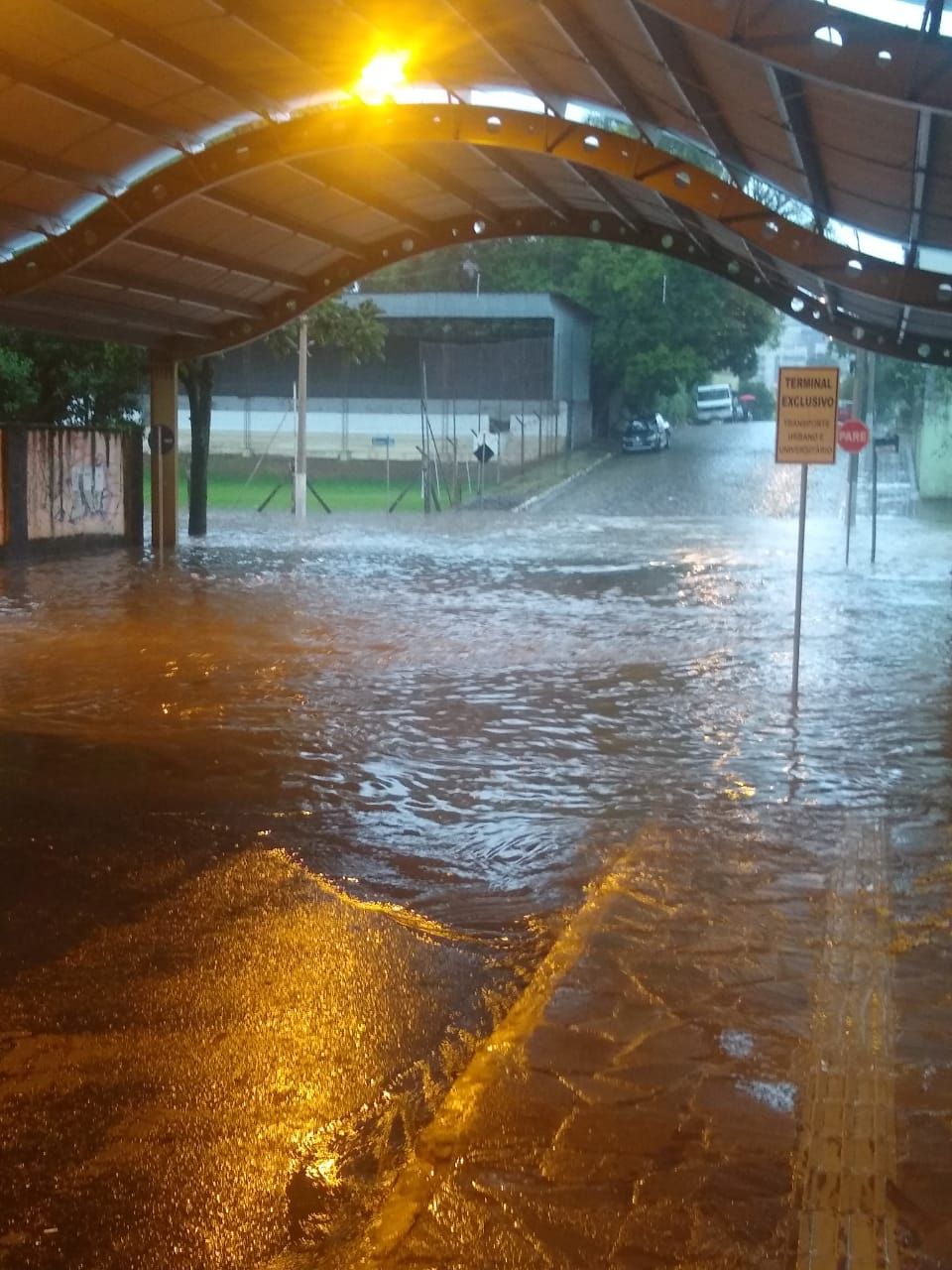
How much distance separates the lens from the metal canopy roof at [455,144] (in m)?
13.6

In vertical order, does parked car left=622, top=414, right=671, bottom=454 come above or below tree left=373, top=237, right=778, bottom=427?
below

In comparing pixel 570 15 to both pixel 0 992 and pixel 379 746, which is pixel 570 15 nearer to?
pixel 379 746

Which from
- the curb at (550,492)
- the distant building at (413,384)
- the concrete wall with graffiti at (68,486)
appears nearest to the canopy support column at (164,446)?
the concrete wall with graffiti at (68,486)

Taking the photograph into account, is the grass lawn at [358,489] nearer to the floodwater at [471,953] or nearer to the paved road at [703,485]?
the paved road at [703,485]

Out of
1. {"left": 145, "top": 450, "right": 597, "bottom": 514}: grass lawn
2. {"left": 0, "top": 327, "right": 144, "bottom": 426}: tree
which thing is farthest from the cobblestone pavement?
{"left": 145, "top": 450, "right": 597, "bottom": 514}: grass lawn

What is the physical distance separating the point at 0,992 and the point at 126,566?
63.6ft

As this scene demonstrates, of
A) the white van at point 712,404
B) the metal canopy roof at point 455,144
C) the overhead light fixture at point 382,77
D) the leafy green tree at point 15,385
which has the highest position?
the overhead light fixture at point 382,77

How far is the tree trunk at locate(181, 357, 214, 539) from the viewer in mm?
31891

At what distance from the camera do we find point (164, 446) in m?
28.8

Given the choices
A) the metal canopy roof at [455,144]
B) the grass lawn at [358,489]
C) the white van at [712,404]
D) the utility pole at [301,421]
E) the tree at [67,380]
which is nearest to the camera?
the metal canopy roof at [455,144]

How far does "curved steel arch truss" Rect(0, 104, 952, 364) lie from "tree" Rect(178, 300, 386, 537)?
11.6 ft

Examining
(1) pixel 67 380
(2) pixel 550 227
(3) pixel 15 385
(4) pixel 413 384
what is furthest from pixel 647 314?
(2) pixel 550 227

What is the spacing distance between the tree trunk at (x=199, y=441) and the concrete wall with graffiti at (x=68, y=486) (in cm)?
294

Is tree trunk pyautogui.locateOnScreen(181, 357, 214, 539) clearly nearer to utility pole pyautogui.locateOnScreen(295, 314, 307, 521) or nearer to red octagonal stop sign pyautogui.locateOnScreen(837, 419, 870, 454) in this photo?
utility pole pyautogui.locateOnScreen(295, 314, 307, 521)
